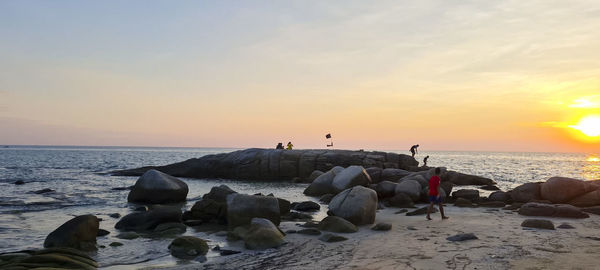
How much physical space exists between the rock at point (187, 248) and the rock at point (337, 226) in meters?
3.64

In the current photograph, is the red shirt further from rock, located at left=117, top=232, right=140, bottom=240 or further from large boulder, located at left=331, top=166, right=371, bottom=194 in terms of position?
rock, located at left=117, top=232, right=140, bottom=240

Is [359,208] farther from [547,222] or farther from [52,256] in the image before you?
[52,256]

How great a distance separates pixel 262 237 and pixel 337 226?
2.60m

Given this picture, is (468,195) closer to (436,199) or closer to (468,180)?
(436,199)

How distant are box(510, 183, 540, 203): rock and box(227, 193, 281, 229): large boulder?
12.7m

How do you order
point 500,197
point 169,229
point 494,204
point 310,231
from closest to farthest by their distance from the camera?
point 310,231 < point 169,229 < point 494,204 < point 500,197

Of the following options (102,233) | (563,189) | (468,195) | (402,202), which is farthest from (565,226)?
(102,233)

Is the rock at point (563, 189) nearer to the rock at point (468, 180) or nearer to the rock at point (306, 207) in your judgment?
the rock at point (306, 207)

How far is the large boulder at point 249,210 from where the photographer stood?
13211 millimetres

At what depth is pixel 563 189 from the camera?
1917 centimetres

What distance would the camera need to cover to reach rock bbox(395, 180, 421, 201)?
66.0 feet

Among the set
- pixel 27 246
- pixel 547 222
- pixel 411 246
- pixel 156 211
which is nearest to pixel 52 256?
pixel 27 246

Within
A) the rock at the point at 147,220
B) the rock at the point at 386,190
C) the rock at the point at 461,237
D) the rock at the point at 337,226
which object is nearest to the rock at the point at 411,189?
the rock at the point at 386,190

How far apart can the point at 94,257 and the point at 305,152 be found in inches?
1150
